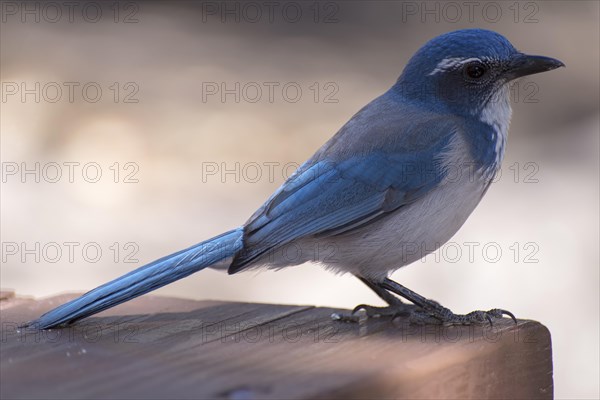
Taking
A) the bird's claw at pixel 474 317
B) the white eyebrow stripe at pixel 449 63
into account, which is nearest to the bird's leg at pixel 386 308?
the bird's claw at pixel 474 317

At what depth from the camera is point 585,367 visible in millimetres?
6879

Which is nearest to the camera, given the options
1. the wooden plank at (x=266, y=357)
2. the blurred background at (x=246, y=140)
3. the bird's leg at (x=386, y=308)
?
the wooden plank at (x=266, y=357)

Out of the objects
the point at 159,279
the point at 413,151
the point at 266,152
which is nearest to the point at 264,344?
the point at 159,279

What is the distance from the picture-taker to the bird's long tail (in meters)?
3.55

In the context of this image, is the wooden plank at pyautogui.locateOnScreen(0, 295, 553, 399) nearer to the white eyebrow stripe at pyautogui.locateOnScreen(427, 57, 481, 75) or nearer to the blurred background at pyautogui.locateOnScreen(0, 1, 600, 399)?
the white eyebrow stripe at pyautogui.locateOnScreen(427, 57, 481, 75)

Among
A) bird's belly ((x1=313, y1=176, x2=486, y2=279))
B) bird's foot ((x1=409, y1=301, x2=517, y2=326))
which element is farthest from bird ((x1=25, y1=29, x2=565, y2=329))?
bird's foot ((x1=409, y1=301, x2=517, y2=326))

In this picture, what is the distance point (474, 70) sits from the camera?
4488 mm

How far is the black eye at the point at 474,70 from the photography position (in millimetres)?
4466

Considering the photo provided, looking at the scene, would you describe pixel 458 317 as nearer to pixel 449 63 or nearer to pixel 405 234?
pixel 405 234

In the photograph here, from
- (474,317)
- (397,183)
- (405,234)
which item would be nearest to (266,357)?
(474,317)

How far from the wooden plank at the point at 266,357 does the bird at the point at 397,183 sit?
452 millimetres

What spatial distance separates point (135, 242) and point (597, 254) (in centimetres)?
341

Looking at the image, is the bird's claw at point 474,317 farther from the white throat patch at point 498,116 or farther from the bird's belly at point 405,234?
the white throat patch at point 498,116

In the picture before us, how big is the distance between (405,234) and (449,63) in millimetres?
807
